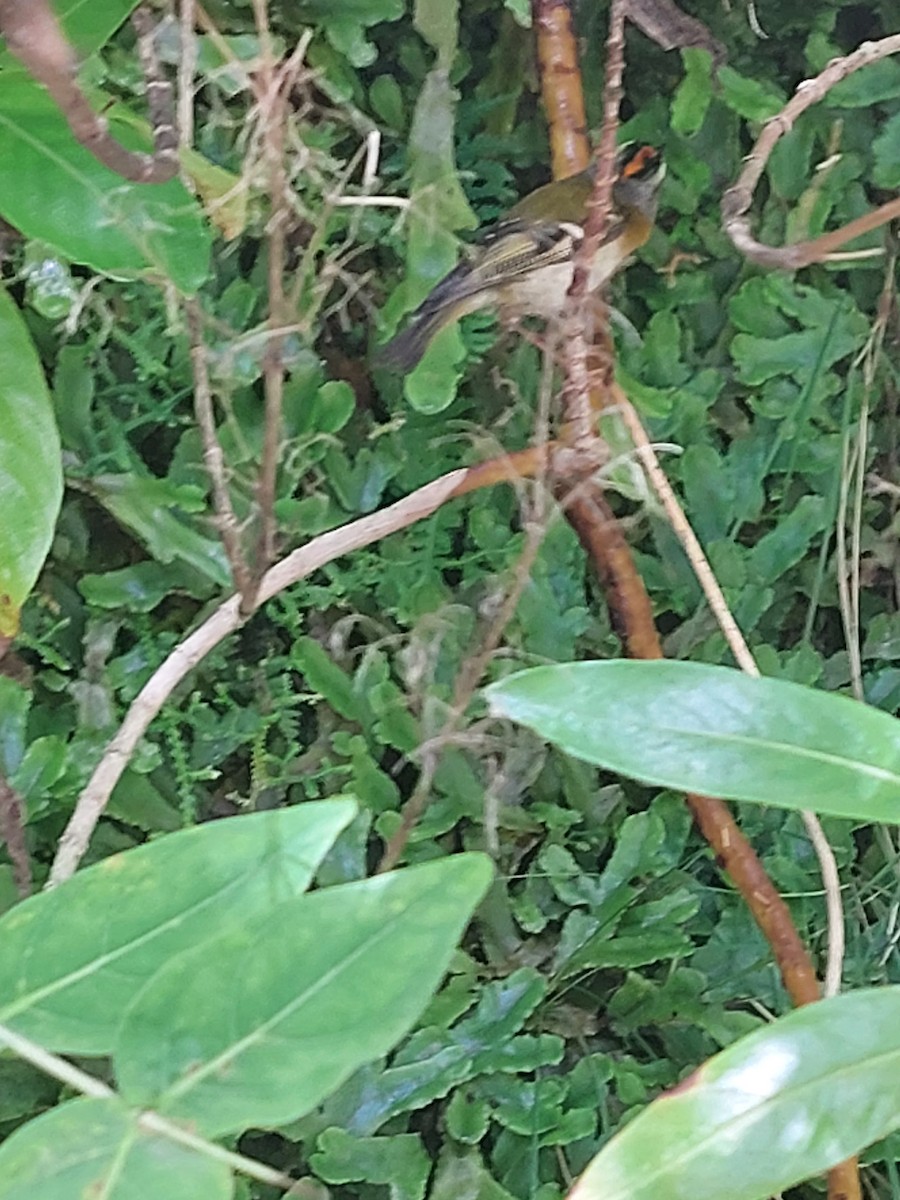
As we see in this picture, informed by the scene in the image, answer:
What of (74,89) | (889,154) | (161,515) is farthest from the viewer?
(889,154)

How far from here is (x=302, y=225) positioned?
0.68 metres

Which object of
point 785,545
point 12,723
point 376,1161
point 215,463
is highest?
point 215,463

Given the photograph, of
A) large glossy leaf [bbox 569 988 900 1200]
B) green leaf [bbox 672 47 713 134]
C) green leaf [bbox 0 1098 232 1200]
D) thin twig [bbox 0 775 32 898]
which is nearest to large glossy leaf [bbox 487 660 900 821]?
large glossy leaf [bbox 569 988 900 1200]

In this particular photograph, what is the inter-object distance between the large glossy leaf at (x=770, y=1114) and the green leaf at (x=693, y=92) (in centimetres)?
54

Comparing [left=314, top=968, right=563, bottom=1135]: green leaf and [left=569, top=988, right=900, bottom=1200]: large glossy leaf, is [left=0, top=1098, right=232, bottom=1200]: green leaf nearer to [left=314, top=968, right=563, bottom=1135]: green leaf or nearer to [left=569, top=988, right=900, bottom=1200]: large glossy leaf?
[left=569, top=988, right=900, bottom=1200]: large glossy leaf

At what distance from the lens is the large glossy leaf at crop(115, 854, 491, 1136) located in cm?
29

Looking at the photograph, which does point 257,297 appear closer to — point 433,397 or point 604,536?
point 433,397

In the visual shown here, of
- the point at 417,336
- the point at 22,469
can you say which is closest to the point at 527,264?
the point at 417,336

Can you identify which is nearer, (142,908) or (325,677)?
(142,908)

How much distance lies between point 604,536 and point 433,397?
0.12 m

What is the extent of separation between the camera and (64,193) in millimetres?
534

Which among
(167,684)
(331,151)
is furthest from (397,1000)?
(331,151)

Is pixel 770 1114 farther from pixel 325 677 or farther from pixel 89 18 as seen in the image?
pixel 89 18

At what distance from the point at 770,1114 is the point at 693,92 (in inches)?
23.2
